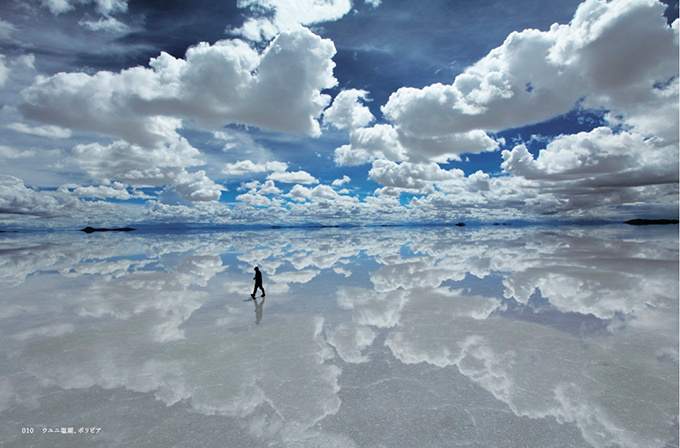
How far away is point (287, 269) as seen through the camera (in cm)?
2425

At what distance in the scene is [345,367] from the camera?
8094 mm

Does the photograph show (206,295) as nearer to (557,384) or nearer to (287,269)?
(287,269)

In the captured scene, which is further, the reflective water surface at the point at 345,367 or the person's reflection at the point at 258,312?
the person's reflection at the point at 258,312

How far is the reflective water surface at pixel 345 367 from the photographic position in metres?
5.85

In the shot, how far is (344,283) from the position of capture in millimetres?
18406

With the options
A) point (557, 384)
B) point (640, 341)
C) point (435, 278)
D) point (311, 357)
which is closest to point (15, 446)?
point (311, 357)

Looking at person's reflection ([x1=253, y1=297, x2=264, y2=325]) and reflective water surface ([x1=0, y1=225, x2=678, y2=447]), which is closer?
reflective water surface ([x1=0, y1=225, x2=678, y2=447])

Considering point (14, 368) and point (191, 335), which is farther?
point (191, 335)

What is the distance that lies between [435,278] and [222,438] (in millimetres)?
15841

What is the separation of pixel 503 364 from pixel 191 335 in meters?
9.03

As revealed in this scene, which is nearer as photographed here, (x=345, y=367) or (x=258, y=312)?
(x=345, y=367)

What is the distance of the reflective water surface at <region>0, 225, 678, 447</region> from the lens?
5848 millimetres

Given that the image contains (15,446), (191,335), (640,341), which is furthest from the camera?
(191,335)

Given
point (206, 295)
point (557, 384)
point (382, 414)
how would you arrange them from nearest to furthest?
point (382, 414) → point (557, 384) → point (206, 295)
